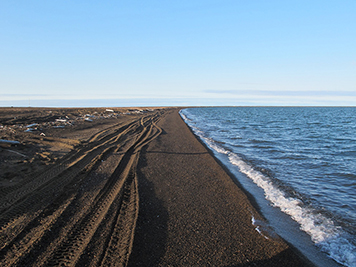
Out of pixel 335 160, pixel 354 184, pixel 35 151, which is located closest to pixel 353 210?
pixel 354 184

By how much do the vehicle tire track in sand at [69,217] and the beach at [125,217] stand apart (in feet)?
0.06

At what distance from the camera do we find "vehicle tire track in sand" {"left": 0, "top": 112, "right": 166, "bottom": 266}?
3.46 m

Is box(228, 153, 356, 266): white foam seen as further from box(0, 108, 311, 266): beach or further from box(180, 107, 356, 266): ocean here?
box(0, 108, 311, 266): beach

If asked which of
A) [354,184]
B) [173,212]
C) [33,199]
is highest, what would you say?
[33,199]

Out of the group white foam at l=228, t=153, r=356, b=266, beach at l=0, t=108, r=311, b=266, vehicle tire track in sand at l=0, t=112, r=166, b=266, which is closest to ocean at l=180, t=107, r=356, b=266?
white foam at l=228, t=153, r=356, b=266

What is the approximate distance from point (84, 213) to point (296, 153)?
41.4ft

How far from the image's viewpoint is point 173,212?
205 inches

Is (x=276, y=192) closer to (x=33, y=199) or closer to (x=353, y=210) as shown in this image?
(x=353, y=210)

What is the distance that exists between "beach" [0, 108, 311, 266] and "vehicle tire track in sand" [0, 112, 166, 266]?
0.02 m

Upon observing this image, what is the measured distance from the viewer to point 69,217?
4633 millimetres

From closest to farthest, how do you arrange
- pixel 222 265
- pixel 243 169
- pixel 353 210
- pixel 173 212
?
pixel 222 265 < pixel 173 212 < pixel 353 210 < pixel 243 169

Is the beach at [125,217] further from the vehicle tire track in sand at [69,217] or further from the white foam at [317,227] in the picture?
the white foam at [317,227]

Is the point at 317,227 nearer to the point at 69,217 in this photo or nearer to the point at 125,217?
the point at 125,217

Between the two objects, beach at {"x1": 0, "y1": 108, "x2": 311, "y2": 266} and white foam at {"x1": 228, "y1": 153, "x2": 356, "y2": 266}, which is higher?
beach at {"x1": 0, "y1": 108, "x2": 311, "y2": 266}
